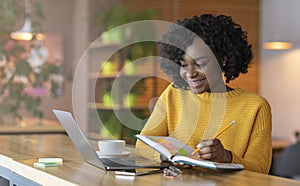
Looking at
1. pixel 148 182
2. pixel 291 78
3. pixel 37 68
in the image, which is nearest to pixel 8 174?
pixel 148 182

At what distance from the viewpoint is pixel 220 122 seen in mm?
2182

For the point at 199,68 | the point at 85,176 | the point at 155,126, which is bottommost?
the point at 85,176

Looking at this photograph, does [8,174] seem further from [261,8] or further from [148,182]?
[261,8]

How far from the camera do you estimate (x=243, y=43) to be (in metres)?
2.29

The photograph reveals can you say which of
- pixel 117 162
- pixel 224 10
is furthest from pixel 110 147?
pixel 224 10

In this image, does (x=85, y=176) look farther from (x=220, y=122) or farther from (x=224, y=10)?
(x=224, y=10)

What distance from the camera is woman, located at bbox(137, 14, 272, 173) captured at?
2.14 m

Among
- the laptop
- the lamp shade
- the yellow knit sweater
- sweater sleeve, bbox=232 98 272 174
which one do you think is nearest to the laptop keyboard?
the laptop

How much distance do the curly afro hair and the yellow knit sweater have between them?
75mm

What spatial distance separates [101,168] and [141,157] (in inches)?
9.7

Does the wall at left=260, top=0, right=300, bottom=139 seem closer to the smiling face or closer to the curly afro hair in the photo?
the curly afro hair

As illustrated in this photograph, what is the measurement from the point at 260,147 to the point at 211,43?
14.9 inches

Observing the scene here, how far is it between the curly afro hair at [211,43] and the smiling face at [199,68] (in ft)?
0.09

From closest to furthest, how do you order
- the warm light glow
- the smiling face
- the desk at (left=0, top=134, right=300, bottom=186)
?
the desk at (left=0, top=134, right=300, bottom=186) < the smiling face < the warm light glow
